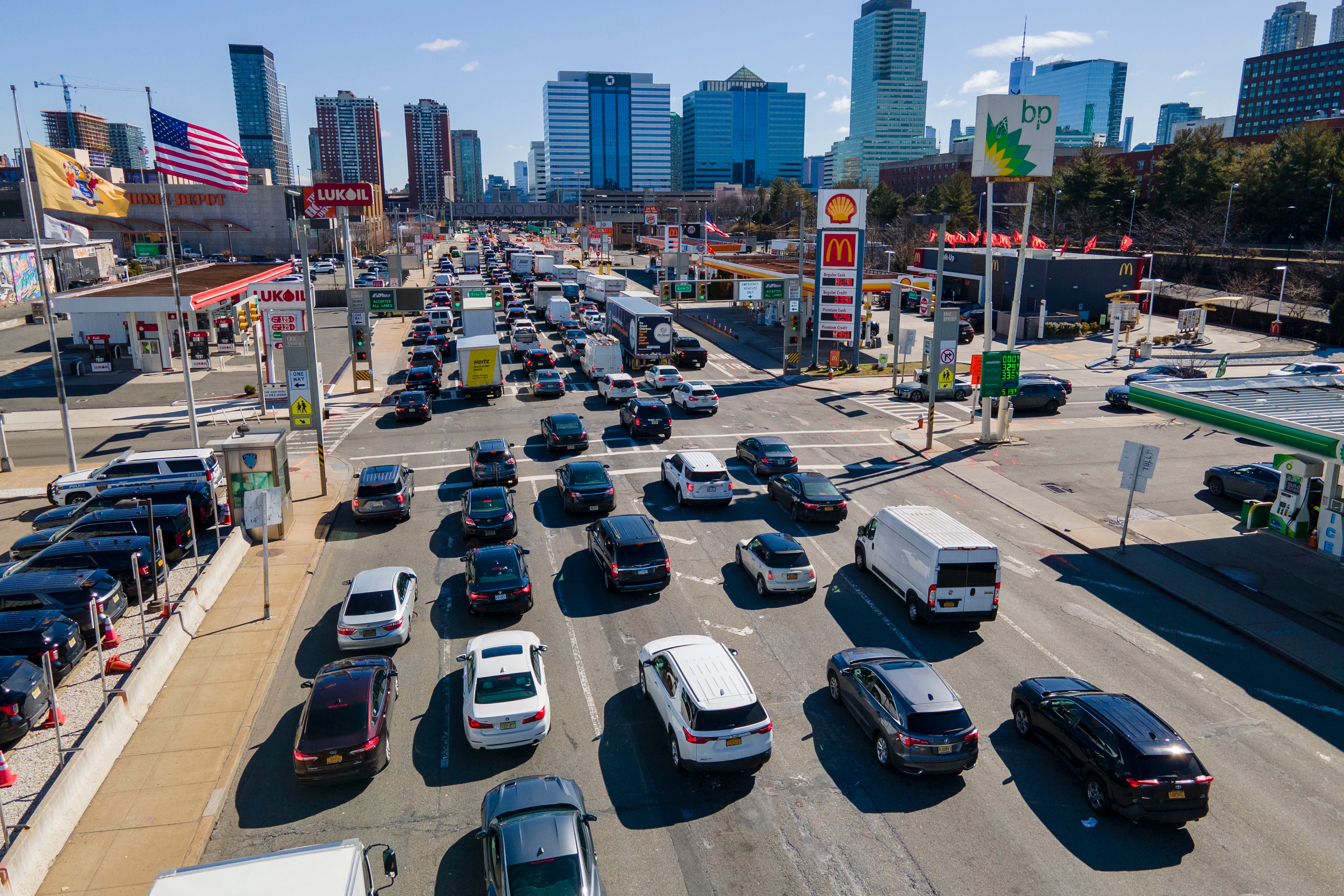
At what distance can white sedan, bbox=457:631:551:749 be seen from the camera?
14.9 metres

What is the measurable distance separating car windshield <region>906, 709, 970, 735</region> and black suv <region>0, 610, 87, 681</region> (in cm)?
1626

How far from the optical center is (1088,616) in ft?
69.3

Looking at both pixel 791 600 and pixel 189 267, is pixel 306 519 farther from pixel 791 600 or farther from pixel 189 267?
pixel 189 267

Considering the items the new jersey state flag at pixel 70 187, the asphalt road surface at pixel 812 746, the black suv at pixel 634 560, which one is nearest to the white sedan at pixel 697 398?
the asphalt road surface at pixel 812 746

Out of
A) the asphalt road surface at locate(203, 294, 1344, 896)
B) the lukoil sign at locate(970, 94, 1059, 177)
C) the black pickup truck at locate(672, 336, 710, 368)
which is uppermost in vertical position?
the lukoil sign at locate(970, 94, 1059, 177)

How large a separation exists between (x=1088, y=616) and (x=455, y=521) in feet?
62.1

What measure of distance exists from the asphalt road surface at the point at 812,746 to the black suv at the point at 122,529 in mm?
4111

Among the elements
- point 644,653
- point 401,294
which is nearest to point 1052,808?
point 644,653

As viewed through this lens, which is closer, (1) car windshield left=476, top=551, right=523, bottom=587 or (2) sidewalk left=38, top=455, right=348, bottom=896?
(2) sidewalk left=38, top=455, right=348, bottom=896

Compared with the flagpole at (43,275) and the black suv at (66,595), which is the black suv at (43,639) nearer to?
the black suv at (66,595)

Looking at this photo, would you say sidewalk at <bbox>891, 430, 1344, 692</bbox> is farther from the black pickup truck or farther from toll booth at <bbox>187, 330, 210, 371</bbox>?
toll booth at <bbox>187, 330, 210, 371</bbox>

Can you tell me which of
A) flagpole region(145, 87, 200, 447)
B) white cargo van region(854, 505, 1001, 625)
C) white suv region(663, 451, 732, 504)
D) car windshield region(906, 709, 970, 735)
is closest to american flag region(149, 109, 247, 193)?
flagpole region(145, 87, 200, 447)

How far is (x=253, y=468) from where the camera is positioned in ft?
86.2

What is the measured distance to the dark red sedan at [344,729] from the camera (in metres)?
14.0
